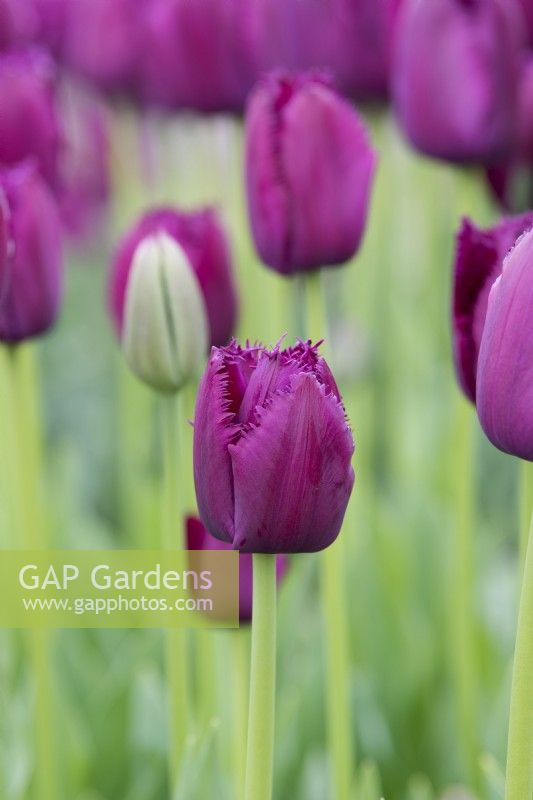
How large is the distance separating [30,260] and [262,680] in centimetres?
28

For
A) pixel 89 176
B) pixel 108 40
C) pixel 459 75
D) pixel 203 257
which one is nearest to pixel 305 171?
pixel 203 257

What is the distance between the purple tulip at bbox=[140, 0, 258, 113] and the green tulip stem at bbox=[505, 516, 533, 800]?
0.60 metres

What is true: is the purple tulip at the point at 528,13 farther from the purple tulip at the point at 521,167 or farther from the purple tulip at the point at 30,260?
the purple tulip at the point at 30,260

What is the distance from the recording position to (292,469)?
0.40 m

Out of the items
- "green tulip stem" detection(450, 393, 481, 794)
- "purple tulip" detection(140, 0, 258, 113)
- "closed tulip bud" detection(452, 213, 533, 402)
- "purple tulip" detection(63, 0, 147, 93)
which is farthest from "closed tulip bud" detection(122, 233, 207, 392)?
"purple tulip" detection(63, 0, 147, 93)

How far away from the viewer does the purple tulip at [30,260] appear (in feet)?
1.95

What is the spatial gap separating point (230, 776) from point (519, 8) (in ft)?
1.90

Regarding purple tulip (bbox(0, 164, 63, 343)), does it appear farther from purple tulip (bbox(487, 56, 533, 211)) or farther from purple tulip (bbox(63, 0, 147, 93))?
purple tulip (bbox(63, 0, 147, 93))

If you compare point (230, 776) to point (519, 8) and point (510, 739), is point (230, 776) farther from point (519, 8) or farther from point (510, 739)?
point (519, 8)

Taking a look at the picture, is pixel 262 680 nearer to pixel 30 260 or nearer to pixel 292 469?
pixel 292 469

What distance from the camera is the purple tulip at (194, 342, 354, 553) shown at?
0.39 m

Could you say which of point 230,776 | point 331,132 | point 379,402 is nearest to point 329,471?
point 331,132

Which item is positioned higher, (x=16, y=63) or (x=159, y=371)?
(x=16, y=63)

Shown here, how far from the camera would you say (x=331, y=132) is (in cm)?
59
